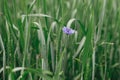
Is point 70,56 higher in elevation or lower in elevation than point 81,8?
lower

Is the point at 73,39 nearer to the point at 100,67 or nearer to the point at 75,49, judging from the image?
the point at 75,49

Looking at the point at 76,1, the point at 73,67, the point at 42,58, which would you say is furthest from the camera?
the point at 76,1

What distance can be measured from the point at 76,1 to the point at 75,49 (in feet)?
1.45

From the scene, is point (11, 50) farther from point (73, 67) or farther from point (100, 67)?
point (100, 67)

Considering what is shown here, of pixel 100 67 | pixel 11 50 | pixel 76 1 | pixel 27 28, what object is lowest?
pixel 100 67

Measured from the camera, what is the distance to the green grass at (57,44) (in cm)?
146

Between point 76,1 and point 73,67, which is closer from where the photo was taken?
point 73,67

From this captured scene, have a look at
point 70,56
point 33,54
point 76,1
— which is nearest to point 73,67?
point 70,56

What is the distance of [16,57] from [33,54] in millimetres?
116

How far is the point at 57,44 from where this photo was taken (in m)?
1.44

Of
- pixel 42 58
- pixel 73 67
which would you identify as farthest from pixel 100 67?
pixel 42 58

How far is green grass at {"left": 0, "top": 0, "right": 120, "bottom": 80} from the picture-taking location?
4.80 feet

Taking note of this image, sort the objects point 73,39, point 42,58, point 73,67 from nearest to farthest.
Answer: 1. point 42,58
2. point 73,67
3. point 73,39

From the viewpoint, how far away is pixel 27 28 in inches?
58.7
